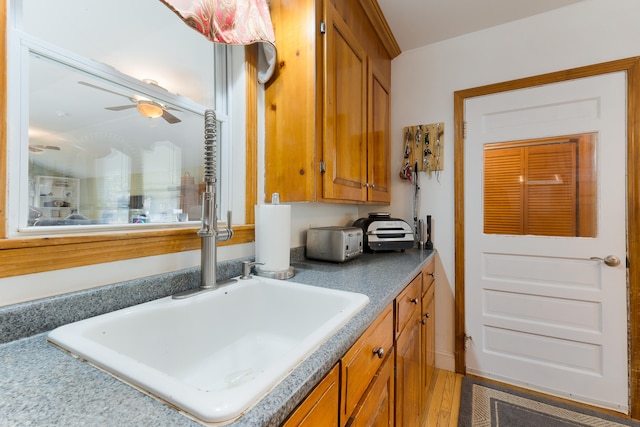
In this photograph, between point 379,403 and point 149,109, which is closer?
point 379,403

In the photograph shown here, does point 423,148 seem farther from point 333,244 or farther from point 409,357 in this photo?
point 409,357

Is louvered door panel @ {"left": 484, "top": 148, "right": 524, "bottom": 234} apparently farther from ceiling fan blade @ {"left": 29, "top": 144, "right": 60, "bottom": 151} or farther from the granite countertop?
ceiling fan blade @ {"left": 29, "top": 144, "right": 60, "bottom": 151}

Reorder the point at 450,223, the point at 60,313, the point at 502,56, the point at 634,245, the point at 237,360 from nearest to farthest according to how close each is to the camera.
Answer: the point at 60,313 → the point at 237,360 → the point at 634,245 → the point at 502,56 → the point at 450,223

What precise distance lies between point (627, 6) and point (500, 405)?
2.46 m

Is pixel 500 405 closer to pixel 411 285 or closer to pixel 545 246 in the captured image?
pixel 545 246

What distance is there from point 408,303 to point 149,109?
1262 millimetres

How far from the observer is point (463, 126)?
2.02 metres

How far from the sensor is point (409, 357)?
121 cm

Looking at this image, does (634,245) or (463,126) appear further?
(463,126)

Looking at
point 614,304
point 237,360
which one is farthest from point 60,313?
point 614,304

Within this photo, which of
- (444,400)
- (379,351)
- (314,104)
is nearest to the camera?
(379,351)

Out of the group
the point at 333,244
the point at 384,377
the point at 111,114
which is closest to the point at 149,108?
the point at 111,114

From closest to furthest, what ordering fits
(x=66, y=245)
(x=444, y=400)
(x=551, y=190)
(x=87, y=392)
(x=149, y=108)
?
(x=87, y=392) < (x=66, y=245) < (x=149, y=108) < (x=444, y=400) < (x=551, y=190)

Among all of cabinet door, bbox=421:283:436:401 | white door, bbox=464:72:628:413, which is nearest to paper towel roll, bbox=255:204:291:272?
cabinet door, bbox=421:283:436:401
